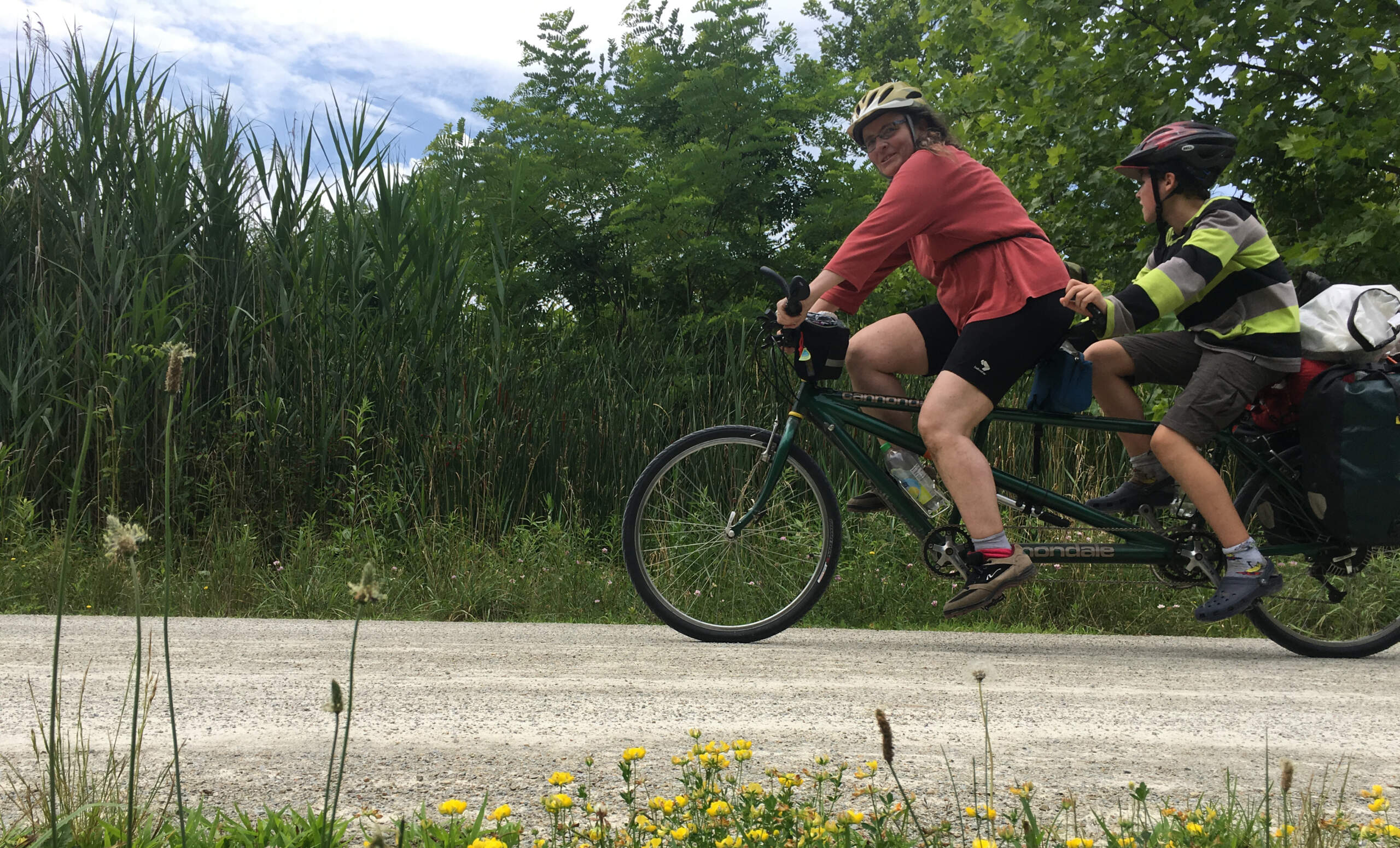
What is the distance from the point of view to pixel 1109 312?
359cm

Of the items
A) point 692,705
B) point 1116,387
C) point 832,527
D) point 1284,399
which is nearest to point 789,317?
point 832,527

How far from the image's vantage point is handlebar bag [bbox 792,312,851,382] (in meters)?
A: 4.16

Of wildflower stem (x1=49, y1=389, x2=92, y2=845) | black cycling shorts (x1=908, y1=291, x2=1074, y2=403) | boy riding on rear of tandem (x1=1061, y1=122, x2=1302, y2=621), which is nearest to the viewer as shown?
wildflower stem (x1=49, y1=389, x2=92, y2=845)

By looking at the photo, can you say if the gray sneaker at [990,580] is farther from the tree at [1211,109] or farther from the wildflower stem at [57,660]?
the tree at [1211,109]

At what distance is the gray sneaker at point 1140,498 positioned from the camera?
13.8 feet

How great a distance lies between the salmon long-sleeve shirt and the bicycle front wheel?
2.92 feet

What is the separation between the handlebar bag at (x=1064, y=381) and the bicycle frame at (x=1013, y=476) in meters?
0.05

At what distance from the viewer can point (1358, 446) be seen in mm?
3828

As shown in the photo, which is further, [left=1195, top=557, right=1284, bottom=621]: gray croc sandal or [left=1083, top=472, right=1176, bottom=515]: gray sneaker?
[left=1083, top=472, right=1176, bottom=515]: gray sneaker

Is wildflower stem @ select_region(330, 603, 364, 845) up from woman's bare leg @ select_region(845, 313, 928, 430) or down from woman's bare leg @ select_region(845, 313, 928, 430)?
down

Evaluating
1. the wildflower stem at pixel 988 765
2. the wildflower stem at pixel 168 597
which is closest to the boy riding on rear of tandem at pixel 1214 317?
the wildflower stem at pixel 988 765

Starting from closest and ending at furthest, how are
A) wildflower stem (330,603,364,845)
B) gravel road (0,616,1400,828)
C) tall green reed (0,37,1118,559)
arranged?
1. wildflower stem (330,603,364,845)
2. gravel road (0,616,1400,828)
3. tall green reed (0,37,1118,559)

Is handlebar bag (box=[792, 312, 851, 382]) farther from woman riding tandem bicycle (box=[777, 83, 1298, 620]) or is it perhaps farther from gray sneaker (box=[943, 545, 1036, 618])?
gray sneaker (box=[943, 545, 1036, 618])

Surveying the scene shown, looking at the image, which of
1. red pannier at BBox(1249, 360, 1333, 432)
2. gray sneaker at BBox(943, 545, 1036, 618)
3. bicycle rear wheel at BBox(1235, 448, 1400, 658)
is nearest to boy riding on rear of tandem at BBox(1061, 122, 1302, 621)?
red pannier at BBox(1249, 360, 1333, 432)
